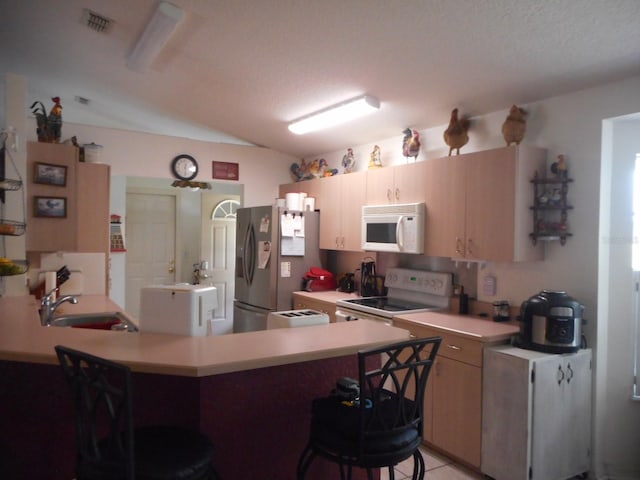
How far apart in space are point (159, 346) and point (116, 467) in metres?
0.45

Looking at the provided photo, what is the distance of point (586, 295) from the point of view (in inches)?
109

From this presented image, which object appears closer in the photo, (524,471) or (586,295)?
(524,471)

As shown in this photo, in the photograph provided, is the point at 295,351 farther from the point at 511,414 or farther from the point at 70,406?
the point at 511,414

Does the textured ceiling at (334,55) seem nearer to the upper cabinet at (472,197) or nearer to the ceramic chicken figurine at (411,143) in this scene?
the ceramic chicken figurine at (411,143)

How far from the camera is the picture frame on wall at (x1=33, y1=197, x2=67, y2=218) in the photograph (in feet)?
12.3

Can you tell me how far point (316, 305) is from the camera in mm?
4262

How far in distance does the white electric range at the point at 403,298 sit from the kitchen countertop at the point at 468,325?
0.60 ft

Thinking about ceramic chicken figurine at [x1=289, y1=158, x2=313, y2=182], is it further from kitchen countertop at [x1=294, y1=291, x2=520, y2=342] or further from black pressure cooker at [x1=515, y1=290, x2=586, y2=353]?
black pressure cooker at [x1=515, y1=290, x2=586, y2=353]

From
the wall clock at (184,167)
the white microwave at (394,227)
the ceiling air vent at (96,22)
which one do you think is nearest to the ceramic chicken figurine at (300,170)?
the wall clock at (184,167)

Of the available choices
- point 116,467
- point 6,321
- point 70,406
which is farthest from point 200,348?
point 6,321

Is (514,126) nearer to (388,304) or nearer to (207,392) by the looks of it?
(388,304)

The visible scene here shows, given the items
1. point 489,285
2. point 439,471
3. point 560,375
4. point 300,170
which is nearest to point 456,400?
point 439,471

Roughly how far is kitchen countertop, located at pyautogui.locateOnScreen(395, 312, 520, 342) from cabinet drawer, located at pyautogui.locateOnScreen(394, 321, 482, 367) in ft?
0.11

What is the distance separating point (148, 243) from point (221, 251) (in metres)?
1.00
